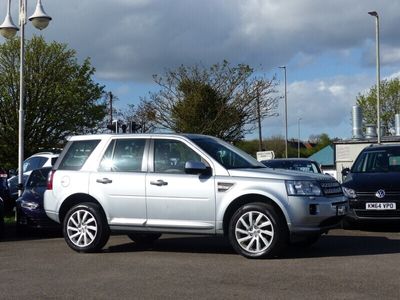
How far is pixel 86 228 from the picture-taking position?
1019cm

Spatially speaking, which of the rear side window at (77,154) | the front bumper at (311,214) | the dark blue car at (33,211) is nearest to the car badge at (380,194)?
the front bumper at (311,214)

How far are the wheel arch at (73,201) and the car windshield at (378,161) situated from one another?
6.03 meters

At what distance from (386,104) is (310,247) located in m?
48.5

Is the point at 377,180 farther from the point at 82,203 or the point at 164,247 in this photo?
the point at 82,203

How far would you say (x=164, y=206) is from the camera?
31.9ft

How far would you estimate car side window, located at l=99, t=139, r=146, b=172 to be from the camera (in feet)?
33.2

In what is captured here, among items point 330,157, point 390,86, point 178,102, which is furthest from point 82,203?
point 390,86

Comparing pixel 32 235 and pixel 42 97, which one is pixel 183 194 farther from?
pixel 42 97

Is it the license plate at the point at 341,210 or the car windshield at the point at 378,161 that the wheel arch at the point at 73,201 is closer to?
the license plate at the point at 341,210

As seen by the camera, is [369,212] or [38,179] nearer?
[369,212]

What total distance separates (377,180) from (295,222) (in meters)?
4.03

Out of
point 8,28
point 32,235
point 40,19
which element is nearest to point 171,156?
point 32,235

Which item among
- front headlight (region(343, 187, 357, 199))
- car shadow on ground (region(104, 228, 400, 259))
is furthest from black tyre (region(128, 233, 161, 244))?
front headlight (region(343, 187, 357, 199))

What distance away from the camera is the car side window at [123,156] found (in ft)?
33.2
